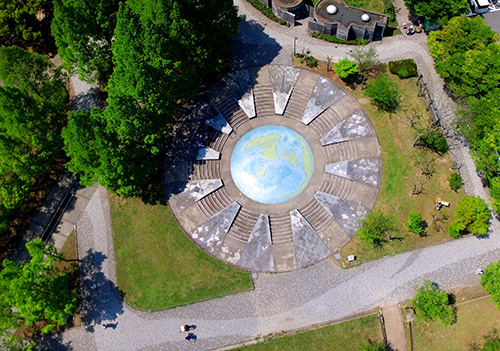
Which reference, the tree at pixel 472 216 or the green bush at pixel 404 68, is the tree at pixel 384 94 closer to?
the green bush at pixel 404 68

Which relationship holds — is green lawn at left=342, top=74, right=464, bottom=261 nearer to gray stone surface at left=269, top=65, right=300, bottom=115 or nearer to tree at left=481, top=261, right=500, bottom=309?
tree at left=481, top=261, right=500, bottom=309

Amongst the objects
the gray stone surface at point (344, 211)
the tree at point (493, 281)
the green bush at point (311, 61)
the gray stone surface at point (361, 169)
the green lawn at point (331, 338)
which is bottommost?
the green lawn at point (331, 338)

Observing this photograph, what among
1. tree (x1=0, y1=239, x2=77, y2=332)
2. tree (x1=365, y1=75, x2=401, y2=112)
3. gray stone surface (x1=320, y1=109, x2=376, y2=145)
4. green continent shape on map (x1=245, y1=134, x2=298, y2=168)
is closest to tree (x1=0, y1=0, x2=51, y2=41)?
tree (x1=0, y1=239, x2=77, y2=332)

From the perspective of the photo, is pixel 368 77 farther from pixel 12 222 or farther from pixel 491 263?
pixel 12 222

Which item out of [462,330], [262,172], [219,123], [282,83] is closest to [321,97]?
[282,83]

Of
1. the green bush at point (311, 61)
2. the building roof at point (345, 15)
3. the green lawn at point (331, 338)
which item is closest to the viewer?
the green lawn at point (331, 338)

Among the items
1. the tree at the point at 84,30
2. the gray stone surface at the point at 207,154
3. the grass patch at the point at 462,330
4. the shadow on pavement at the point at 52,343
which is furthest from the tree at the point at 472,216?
the tree at the point at 84,30
